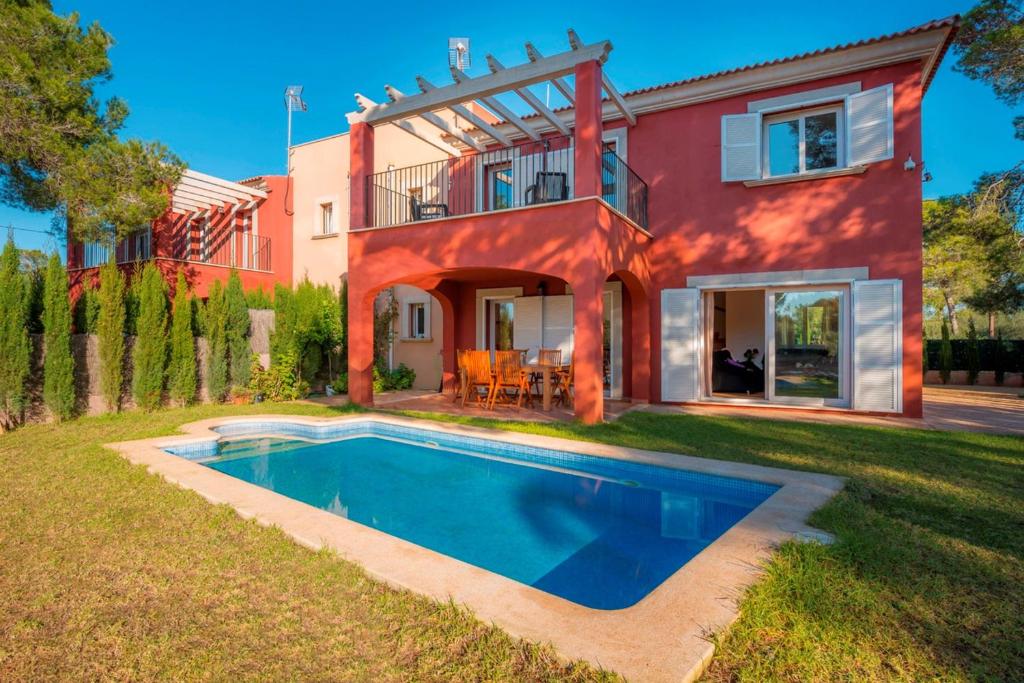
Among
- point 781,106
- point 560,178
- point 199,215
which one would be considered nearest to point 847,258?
point 781,106

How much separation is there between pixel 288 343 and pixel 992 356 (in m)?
19.4

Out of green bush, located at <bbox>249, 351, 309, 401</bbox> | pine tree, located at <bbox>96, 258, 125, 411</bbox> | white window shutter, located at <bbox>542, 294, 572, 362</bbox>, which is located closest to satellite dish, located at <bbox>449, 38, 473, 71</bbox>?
white window shutter, located at <bbox>542, 294, 572, 362</bbox>

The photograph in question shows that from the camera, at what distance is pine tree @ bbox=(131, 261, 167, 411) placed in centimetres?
839

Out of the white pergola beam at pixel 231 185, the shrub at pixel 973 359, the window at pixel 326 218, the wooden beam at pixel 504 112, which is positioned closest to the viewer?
the wooden beam at pixel 504 112

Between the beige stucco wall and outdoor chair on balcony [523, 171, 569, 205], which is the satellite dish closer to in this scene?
the beige stucco wall

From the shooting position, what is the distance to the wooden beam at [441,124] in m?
8.59

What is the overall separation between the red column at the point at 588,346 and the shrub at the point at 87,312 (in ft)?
24.7

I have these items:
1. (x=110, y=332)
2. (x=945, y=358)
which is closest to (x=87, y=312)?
(x=110, y=332)

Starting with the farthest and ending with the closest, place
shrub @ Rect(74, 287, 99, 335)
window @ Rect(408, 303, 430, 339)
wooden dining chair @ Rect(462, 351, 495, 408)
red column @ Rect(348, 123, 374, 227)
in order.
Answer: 1. window @ Rect(408, 303, 430, 339)
2. red column @ Rect(348, 123, 374, 227)
3. wooden dining chair @ Rect(462, 351, 495, 408)
4. shrub @ Rect(74, 287, 99, 335)

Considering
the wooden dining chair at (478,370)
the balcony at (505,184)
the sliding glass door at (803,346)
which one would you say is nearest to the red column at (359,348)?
the balcony at (505,184)

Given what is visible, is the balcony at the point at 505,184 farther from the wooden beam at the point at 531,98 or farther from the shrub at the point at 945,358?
the shrub at the point at 945,358

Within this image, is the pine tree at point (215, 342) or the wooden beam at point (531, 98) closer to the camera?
the wooden beam at point (531, 98)

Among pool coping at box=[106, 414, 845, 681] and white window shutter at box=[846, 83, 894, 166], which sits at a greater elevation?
white window shutter at box=[846, 83, 894, 166]

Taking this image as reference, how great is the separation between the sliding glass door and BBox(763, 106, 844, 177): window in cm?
214
